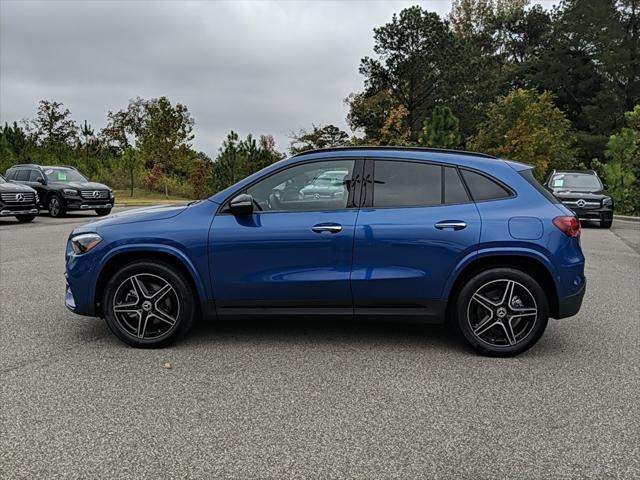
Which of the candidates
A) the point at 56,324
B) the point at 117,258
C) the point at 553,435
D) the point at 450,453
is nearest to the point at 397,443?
the point at 450,453

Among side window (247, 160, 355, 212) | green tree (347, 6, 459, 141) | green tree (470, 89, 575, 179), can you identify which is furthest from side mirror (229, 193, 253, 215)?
green tree (347, 6, 459, 141)

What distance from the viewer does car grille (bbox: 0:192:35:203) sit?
16328 millimetres

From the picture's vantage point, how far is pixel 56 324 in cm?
557

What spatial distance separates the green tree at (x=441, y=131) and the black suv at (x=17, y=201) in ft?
70.9

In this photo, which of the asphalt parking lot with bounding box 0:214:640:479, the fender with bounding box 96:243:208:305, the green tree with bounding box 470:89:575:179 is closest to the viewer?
the asphalt parking lot with bounding box 0:214:640:479

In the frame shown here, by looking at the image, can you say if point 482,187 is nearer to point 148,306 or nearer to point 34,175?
point 148,306

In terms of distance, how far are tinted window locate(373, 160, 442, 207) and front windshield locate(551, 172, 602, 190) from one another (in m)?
14.0

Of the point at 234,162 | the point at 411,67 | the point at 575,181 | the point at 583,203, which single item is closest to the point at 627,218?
the point at 575,181

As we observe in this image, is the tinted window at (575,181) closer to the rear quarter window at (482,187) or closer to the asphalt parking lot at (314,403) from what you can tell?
the asphalt parking lot at (314,403)

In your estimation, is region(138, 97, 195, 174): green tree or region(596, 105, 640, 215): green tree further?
region(138, 97, 195, 174): green tree

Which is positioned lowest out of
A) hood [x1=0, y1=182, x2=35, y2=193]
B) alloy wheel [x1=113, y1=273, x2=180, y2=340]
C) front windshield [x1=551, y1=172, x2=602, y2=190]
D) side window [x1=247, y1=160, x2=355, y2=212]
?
alloy wheel [x1=113, y1=273, x2=180, y2=340]

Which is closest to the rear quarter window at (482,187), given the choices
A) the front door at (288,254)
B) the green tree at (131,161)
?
the front door at (288,254)

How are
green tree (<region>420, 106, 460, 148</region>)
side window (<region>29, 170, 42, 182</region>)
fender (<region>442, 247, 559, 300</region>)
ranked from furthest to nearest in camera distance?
green tree (<region>420, 106, 460, 148</region>) → side window (<region>29, 170, 42, 182</region>) → fender (<region>442, 247, 559, 300</region>)

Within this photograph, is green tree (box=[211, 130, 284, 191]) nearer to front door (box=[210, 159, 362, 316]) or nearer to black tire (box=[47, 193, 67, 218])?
black tire (box=[47, 193, 67, 218])
